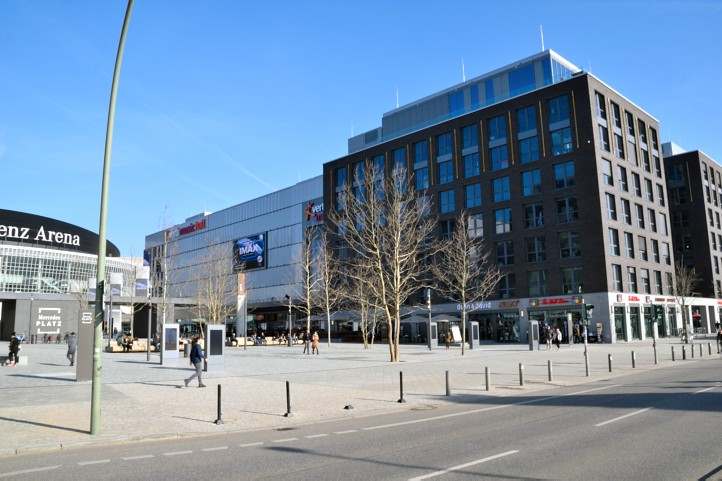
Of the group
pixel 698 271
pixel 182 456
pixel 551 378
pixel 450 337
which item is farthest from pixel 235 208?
pixel 182 456

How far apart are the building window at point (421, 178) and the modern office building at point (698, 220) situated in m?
36.2

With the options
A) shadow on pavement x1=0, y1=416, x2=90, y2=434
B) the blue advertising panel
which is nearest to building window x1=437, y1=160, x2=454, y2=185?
the blue advertising panel

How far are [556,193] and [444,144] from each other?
16.9 meters

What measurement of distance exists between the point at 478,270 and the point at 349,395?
4218 cm

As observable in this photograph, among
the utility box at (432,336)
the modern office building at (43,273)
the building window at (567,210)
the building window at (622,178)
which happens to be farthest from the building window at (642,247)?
the modern office building at (43,273)

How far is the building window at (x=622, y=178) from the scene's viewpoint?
191ft

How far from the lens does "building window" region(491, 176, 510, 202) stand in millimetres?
61750

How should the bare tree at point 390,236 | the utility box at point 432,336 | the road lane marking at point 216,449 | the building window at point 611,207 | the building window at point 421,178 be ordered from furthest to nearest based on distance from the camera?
the building window at point 421,178 → the building window at point 611,207 → the utility box at point 432,336 → the bare tree at point 390,236 → the road lane marking at point 216,449

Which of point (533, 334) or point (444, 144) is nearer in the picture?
point (533, 334)

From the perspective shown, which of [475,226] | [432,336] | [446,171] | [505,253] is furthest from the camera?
[446,171]

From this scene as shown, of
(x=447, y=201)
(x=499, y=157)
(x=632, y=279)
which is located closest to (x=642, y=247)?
(x=632, y=279)

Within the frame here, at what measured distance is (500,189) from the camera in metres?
62.3

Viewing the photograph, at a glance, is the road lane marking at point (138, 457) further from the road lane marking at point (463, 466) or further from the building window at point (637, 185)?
the building window at point (637, 185)

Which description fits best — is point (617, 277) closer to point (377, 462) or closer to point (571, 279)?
point (571, 279)
